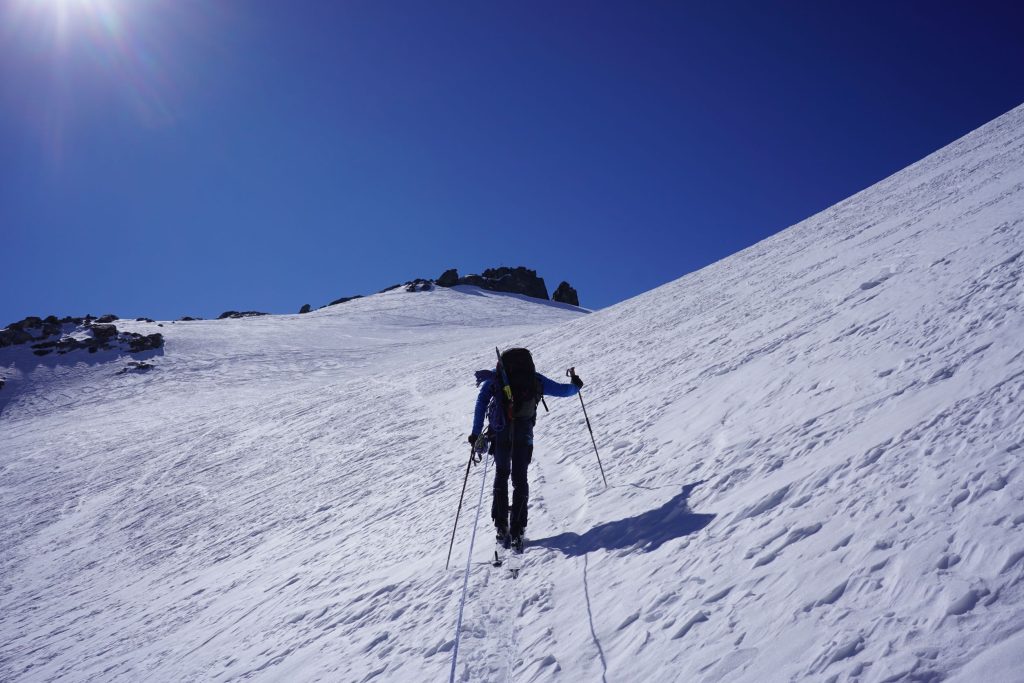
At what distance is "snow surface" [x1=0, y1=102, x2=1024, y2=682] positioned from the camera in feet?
10.2

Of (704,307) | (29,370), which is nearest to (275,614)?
(704,307)

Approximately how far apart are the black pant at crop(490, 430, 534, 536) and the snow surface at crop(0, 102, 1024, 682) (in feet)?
1.36

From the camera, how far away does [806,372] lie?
7445 mm

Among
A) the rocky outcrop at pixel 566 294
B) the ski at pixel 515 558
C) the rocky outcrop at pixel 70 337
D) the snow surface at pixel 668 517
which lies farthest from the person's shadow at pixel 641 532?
the rocky outcrop at pixel 566 294

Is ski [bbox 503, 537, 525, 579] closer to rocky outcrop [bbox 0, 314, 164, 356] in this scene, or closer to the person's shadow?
the person's shadow

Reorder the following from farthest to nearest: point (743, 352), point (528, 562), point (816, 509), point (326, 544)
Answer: point (743, 352)
point (326, 544)
point (528, 562)
point (816, 509)

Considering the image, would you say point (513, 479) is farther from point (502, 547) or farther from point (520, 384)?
point (520, 384)

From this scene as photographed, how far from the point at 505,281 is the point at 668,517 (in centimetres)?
8465

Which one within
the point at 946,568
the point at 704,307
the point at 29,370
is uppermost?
the point at 29,370

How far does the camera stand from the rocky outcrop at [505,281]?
83438mm

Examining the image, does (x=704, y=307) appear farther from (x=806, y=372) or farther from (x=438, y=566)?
(x=438, y=566)

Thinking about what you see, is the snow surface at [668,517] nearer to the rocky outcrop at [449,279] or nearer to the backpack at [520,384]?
the backpack at [520,384]

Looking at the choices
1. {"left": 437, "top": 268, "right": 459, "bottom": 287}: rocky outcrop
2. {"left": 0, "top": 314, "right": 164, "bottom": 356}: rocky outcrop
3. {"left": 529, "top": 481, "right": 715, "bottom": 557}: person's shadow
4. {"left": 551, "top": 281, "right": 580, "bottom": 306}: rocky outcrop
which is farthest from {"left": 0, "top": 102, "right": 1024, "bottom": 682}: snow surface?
{"left": 551, "top": 281, "right": 580, "bottom": 306}: rocky outcrop

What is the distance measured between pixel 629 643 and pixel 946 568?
1919 millimetres
